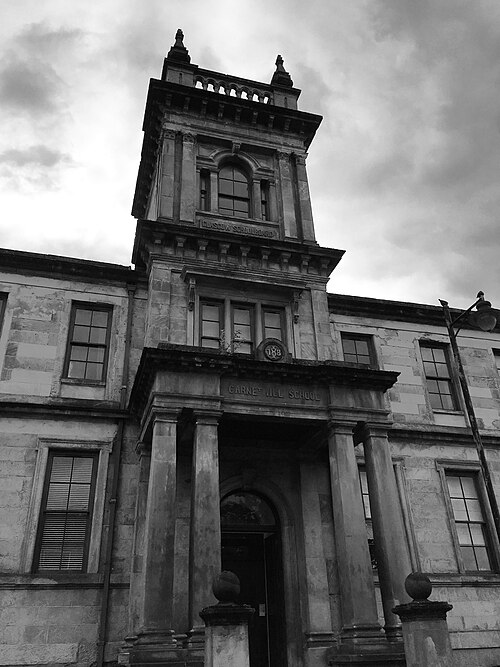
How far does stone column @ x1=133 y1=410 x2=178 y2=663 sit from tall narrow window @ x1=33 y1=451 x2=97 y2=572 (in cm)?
289

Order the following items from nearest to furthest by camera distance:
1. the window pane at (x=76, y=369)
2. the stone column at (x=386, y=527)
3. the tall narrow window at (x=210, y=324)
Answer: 1. the stone column at (x=386, y=527)
2. the tall narrow window at (x=210, y=324)
3. the window pane at (x=76, y=369)

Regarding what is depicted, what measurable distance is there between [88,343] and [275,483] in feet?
20.9

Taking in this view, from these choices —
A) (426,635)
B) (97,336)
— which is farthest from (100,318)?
(426,635)

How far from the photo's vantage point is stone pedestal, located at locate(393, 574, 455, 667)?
9.48 meters

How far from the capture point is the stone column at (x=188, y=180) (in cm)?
1736

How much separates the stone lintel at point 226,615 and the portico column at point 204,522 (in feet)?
7.16

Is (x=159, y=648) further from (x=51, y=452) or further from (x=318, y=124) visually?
(x=318, y=124)

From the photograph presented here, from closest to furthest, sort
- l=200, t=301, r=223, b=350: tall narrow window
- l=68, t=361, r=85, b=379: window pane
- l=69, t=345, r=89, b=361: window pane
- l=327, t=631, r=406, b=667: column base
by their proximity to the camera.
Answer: l=327, t=631, r=406, b=667: column base → l=200, t=301, r=223, b=350: tall narrow window → l=68, t=361, r=85, b=379: window pane → l=69, t=345, r=89, b=361: window pane

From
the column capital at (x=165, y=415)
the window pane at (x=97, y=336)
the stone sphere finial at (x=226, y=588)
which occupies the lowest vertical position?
the stone sphere finial at (x=226, y=588)

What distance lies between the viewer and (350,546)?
12617 mm

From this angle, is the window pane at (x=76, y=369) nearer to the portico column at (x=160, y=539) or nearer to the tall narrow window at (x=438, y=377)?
the portico column at (x=160, y=539)

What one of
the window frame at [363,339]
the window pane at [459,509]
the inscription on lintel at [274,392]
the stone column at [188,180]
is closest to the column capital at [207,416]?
the inscription on lintel at [274,392]

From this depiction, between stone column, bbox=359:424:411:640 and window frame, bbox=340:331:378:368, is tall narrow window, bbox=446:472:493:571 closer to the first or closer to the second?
window frame, bbox=340:331:378:368

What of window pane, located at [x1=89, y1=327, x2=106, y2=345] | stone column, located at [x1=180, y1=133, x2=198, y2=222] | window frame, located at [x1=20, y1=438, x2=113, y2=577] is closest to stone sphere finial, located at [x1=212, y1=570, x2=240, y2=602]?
window frame, located at [x1=20, y1=438, x2=113, y2=577]
